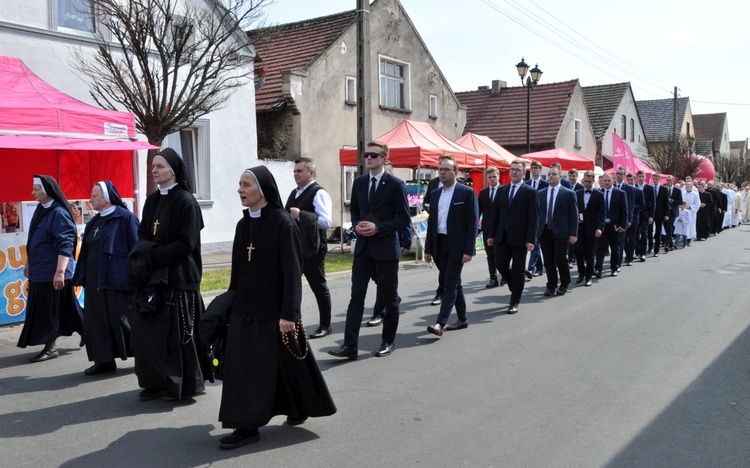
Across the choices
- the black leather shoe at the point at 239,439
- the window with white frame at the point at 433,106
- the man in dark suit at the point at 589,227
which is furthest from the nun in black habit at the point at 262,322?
the window with white frame at the point at 433,106

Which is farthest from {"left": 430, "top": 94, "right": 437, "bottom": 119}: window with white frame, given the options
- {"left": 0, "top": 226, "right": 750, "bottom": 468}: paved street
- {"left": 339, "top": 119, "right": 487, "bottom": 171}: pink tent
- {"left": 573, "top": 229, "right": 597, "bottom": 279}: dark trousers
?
{"left": 0, "top": 226, "right": 750, "bottom": 468}: paved street

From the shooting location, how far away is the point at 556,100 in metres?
34.5

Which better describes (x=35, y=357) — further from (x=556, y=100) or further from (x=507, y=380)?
(x=556, y=100)

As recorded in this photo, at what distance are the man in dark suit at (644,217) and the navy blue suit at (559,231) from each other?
5.61 meters

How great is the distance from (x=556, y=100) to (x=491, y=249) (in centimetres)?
2487

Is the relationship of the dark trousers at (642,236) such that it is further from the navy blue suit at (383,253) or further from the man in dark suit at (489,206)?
the navy blue suit at (383,253)

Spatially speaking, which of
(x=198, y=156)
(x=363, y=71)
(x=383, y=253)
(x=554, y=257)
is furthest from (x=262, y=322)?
(x=198, y=156)

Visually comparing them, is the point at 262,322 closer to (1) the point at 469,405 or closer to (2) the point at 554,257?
(1) the point at 469,405

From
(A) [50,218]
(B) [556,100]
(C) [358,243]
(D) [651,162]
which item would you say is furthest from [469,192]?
(D) [651,162]

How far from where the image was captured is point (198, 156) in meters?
16.4

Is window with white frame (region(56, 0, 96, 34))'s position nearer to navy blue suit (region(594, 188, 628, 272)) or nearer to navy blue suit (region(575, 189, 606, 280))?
navy blue suit (region(575, 189, 606, 280))

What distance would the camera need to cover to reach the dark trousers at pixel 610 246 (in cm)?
1277

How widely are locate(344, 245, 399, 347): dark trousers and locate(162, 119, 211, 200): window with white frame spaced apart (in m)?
10.4

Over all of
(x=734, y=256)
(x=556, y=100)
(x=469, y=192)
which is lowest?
(x=734, y=256)
